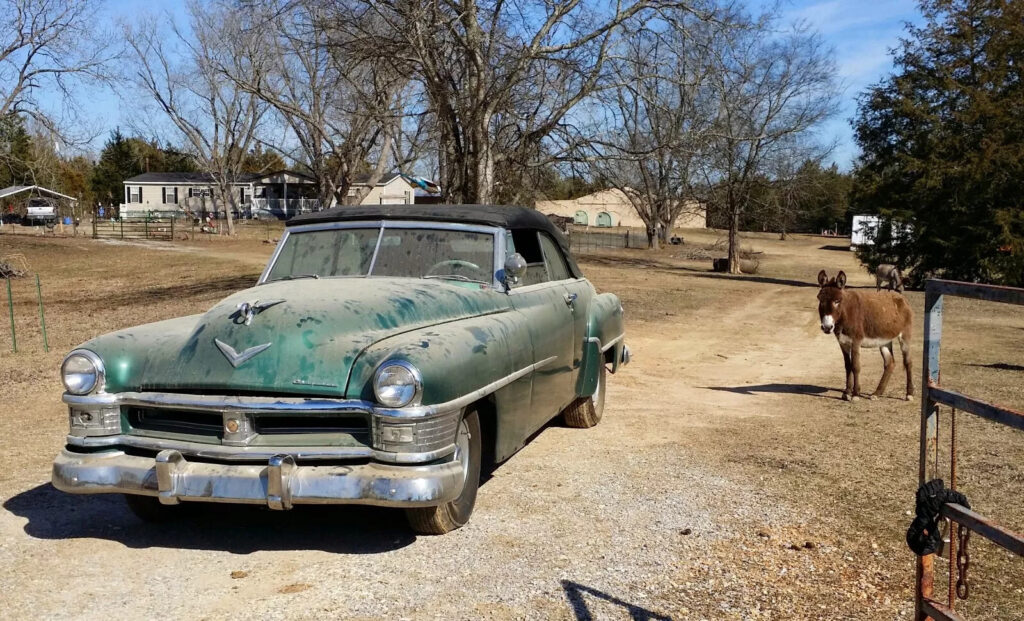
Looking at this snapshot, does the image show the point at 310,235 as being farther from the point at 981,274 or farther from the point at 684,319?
the point at 981,274

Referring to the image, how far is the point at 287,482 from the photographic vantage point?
430 cm

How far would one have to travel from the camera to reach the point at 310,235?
6.30 metres

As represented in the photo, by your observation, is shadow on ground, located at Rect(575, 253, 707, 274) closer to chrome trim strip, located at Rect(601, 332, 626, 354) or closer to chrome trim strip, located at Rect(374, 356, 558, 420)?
chrome trim strip, located at Rect(601, 332, 626, 354)

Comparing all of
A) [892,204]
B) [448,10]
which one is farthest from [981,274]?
[448,10]

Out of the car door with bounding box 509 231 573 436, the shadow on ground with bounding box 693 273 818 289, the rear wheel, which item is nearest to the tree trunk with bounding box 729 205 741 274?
the shadow on ground with bounding box 693 273 818 289

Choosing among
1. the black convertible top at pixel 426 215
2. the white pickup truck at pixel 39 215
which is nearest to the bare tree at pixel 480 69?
the black convertible top at pixel 426 215

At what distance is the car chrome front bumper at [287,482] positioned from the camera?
430 centimetres

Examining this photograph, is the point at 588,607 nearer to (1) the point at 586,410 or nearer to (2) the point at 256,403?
(2) the point at 256,403

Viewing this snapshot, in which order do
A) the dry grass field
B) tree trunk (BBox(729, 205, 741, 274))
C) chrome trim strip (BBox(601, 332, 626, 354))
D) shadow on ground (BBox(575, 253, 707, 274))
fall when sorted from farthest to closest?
1. shadow on ground (BBox(575, 253, 707, 274))
2. tree trunk (BBox(729, 205, 741, 274))
3. chrome trim strip (BBox(601, 332, 626, 354))
4. the dry grass field

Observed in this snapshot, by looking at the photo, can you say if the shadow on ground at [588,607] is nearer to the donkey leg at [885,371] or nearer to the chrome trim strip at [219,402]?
the chrome trim strip at [219,402]

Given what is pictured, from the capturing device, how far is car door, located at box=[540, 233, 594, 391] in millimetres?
6902

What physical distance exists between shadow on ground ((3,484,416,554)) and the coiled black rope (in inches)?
107

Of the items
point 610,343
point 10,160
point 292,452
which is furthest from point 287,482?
point 10,160

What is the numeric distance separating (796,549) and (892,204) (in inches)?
1019
